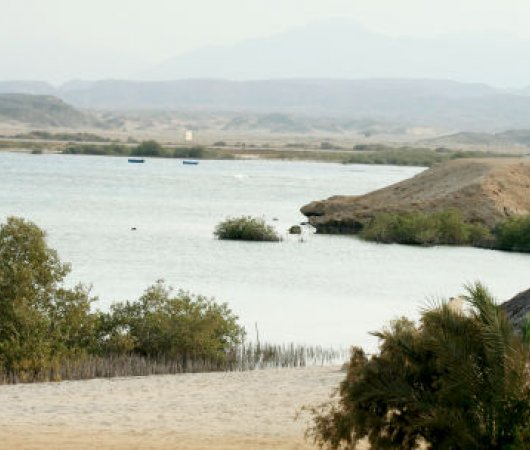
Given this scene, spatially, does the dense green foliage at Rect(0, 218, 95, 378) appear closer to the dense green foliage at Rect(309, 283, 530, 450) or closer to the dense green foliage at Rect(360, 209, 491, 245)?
the dense green foliage at Rect(309, 283, 530, 450)

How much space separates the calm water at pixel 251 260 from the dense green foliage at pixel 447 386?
27.6ft

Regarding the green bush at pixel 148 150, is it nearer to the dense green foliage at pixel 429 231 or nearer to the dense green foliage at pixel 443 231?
the dense green foliage at pixel 443 231

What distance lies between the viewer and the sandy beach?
15531 mm

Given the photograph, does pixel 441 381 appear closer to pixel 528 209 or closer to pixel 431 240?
pixel 431 240

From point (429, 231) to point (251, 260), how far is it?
9046mm

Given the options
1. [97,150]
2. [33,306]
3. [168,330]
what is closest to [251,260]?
[168,330]

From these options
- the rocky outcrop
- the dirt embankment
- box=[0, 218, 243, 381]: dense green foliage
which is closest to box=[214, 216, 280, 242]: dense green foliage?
the dirt embankment

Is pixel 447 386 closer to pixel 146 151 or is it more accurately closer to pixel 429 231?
pixel 429 231

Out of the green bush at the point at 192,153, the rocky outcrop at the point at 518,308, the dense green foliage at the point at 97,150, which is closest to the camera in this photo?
the rocky outcrop at the point at 518,308

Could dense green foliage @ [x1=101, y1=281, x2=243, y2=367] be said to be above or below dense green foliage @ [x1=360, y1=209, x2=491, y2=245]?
above

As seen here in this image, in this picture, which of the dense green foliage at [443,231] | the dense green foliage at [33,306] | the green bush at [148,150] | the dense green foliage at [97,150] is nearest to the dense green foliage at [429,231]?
the dense green foliage at [443,231]

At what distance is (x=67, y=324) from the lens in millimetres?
21312

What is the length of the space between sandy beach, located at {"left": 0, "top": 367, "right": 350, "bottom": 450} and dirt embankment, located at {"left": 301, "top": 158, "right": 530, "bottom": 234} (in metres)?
31.6

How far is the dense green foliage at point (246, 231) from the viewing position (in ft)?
156
